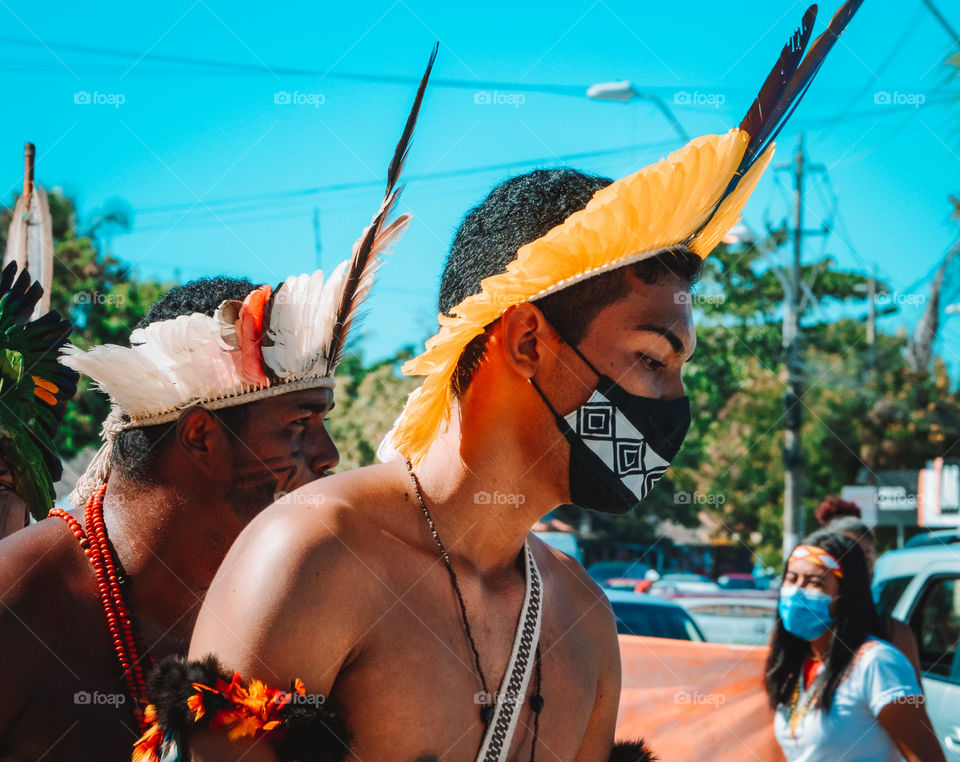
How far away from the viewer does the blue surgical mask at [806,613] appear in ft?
14.9

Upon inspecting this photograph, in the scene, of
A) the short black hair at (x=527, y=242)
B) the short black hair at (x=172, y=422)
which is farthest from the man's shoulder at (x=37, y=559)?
the short black hair at (x=527, y=242)

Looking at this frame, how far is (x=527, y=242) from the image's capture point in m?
2.16

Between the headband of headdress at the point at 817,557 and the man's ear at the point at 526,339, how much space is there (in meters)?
3.16

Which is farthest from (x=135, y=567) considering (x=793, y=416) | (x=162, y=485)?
(x=793, y=416)

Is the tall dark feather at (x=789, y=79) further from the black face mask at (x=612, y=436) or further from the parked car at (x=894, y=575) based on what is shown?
the parked car at (x=894, y=575)

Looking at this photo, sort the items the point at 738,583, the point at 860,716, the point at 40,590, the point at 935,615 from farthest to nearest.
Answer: the point at 738,583 < the point at 935,615 < the point at 860,716 < the point at 40,590

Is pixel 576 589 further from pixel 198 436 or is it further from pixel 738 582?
pixel 738 582

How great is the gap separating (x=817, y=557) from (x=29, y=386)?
370 centimetres

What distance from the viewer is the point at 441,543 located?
6.69 feet

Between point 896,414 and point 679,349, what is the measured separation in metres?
22.4

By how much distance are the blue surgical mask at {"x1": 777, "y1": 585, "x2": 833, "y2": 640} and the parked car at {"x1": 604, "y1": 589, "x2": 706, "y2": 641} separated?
7.49ft

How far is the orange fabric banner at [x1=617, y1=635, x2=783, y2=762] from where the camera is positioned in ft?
14.8

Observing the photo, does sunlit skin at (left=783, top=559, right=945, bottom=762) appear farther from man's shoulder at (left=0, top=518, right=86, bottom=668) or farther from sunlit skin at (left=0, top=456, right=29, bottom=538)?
sunlit skin at (left=0, top=456, right=29, bottom=538)

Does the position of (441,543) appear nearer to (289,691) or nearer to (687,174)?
(289,691)
